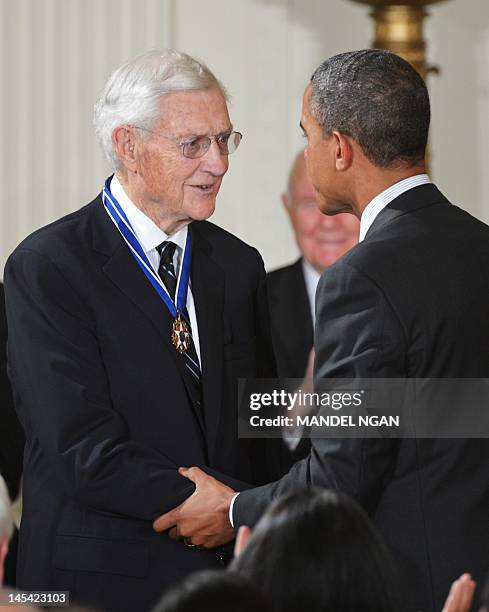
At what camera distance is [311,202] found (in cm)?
575

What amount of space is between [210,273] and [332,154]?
1.91 feet

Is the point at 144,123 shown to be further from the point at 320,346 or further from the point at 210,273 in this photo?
the point at 320,346

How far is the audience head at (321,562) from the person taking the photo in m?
1.84

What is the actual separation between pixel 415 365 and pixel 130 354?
29.3 inches

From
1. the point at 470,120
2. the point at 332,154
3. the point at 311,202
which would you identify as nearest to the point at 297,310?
the point at 311,202

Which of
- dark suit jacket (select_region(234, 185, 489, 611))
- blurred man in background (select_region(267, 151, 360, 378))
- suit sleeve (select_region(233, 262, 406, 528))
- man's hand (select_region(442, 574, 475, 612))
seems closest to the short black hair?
dark suit jacket (select_region(234, 185, 489, 611))

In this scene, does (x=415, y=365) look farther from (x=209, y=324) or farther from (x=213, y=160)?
(x=213, y=160)

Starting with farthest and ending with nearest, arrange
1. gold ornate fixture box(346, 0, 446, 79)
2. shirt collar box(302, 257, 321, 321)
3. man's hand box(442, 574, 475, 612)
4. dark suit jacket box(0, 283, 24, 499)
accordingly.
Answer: gold ornate fixture box(346, 0, 446, 79) < shirt collar box(302, 257, 321, 321) < dark suit jacket box(0, 283, 24, 499) < man's hand box(442, 574, 475, 612)

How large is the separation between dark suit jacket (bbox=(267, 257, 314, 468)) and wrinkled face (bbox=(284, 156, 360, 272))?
10cm

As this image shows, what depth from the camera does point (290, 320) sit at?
17.7 ft

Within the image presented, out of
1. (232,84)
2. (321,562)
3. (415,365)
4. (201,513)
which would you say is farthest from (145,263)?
(232,84)

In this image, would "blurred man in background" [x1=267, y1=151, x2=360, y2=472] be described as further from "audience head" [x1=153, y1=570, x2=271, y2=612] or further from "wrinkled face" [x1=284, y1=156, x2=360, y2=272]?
"audience head" [x1=153, y1=570, x2=271, y2=612]

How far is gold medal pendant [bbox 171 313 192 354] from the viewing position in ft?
10.8

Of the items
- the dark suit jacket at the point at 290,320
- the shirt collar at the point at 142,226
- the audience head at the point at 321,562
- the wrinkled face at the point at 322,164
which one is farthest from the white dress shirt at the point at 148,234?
the dark suit jacket at the point at 290,320
